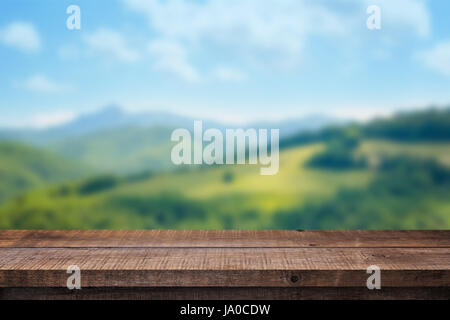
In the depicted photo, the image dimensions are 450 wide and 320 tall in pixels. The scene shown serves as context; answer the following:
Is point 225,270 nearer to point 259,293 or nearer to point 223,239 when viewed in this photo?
point 259,293

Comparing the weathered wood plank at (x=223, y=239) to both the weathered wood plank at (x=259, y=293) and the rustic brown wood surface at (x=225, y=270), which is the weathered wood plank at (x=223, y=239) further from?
the weathered wood plank at (x=259, y=293)

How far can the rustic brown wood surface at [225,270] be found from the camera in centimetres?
136

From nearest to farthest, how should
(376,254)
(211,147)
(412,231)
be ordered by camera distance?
1. (376,254)
2. (412,231)
3. (211,147)

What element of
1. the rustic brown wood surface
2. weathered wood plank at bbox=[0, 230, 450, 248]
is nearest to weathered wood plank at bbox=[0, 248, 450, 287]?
the rustic brown wood surface

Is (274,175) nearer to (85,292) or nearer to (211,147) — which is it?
(211,147)

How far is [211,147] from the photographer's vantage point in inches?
162

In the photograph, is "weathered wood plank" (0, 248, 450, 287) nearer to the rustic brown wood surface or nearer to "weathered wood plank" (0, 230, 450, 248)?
the rustic brown wood surface

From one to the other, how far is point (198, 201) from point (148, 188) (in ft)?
1.40

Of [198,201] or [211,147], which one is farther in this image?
[198,201]

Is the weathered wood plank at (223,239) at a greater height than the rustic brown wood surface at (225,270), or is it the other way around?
the weathered wood plank at (223,239)

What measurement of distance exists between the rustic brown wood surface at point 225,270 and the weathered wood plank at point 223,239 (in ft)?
0.05

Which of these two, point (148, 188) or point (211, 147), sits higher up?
point (211, 147)

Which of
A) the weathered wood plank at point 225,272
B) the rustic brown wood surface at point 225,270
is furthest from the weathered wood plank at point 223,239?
the weathered wood plank at point 225,272
